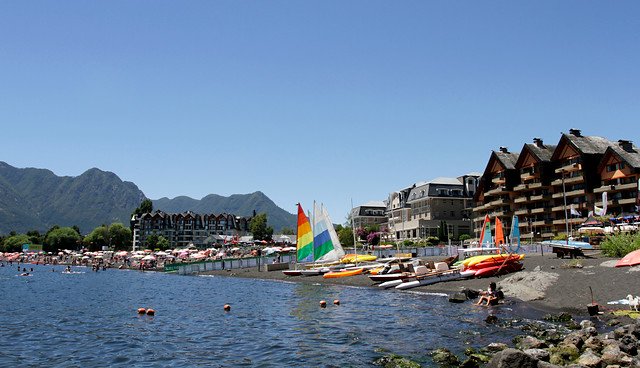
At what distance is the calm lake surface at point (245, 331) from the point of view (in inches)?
819

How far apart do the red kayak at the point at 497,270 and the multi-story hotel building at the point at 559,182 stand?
36927 millimetres

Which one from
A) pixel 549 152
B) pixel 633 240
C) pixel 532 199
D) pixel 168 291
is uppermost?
pixel 549 152

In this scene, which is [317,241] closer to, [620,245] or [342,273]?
[342,273]

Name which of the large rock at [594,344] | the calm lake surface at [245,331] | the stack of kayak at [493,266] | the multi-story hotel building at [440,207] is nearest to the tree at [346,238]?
the multi-story hotel building at [440,207]

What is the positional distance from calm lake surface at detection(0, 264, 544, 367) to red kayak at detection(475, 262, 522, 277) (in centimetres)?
656

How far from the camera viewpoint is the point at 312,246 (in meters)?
60.0

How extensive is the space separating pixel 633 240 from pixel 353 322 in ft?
92.9

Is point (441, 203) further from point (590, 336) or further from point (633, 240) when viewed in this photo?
point (590, 336)


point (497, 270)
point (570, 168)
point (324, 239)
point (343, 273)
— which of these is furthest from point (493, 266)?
point (570, 168)

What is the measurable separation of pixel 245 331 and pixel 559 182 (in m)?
75.7

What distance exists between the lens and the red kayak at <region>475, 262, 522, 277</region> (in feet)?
143

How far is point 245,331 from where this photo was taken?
2750cm

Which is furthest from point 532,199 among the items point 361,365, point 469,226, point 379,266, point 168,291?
point 361,365

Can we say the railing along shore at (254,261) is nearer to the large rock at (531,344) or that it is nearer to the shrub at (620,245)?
the shrub at (620,245)
